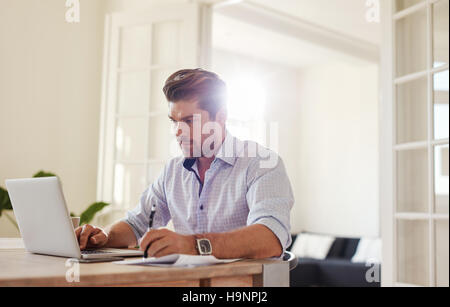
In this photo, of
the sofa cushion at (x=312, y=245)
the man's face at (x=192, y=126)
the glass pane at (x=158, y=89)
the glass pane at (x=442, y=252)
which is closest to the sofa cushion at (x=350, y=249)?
the sofa cushion at (x=312, y=245)

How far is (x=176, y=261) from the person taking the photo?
1.08 meters

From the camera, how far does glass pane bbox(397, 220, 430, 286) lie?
2.69m

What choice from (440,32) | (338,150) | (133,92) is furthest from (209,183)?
(338,150)

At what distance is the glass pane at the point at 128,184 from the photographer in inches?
147

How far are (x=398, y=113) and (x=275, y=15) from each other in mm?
2623

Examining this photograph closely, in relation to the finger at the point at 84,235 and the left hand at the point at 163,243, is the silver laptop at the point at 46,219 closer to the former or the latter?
the finger at the point at 84,235

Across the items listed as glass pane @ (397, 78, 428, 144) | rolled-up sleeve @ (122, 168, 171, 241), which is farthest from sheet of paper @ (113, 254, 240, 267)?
glass pane @ (397, 78, 428, 144)

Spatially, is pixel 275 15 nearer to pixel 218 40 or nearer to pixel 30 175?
pixel 218 40

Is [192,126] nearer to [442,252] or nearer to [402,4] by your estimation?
[442,252]

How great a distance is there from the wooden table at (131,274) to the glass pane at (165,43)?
262 cm

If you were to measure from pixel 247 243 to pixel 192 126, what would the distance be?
1.39 ft

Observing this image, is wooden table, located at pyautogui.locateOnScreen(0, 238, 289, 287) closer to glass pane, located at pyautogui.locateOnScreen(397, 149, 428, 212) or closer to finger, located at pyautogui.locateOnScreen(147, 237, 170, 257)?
finger, located at pyautogui.locateOnScreen(147, 237, 170, 257)

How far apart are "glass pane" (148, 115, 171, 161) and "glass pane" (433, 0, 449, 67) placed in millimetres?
1702

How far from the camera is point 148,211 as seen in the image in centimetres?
174
